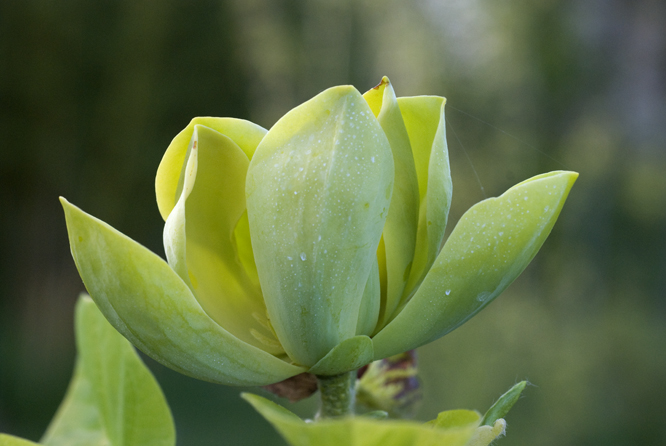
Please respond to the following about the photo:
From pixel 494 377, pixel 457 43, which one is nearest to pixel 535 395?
pixel 494 377

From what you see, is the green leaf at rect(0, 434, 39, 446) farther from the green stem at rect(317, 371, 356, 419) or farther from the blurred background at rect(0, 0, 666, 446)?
the blurred background at rect(0, 0, 666, 446)

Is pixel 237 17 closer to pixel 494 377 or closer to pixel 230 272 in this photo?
pixel 494 377

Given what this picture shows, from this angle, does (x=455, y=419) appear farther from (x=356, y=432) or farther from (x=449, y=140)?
(x=449, y=140)

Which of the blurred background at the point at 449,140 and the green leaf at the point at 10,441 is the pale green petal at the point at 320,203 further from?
the blurred background at the point at 449,140

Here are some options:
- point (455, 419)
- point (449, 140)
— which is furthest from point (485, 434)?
point (449, 140)

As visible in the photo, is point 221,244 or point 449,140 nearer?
point 221,244

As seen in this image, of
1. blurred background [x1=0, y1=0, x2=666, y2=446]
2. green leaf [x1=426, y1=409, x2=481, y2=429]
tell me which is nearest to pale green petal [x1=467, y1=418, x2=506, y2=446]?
green leaf [x1=426, y1=409, x2=481, y2=429]
